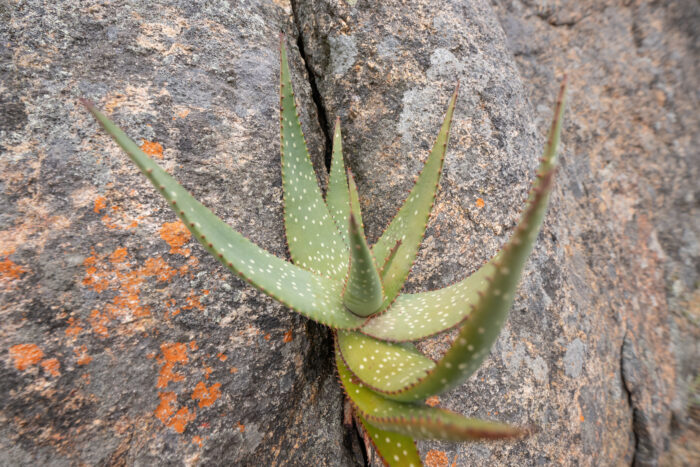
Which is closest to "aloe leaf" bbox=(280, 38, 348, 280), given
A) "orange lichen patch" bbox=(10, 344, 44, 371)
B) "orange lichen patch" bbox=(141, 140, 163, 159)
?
"orange lichen patch" bbox=(141, 140, 163, 159)

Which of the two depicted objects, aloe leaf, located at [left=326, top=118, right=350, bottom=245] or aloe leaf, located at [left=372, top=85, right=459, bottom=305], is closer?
aloe leaf, located at [left=372, top=85, right=459, bottom=305]

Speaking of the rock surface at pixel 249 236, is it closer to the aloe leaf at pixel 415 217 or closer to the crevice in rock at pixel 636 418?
the crevice in rock at pixel 636 418

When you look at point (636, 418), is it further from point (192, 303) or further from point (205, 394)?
point (192, 303)

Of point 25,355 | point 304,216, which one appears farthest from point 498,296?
point 25,355

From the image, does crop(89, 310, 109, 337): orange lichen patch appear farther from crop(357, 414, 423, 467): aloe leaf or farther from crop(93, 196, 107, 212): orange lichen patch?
crop(357, 414, 423, 467): aloe leaf

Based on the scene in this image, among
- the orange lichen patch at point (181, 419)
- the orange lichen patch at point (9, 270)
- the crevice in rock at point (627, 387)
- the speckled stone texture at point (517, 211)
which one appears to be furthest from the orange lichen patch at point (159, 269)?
the crevice in rock at point (627, 387)

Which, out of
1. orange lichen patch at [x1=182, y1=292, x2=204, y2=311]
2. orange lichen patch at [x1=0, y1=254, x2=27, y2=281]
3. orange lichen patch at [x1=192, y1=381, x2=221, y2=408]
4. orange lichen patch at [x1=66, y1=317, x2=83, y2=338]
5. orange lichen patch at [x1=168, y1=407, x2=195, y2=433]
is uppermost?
orange lichen patch at [x1=182, y1=292, x2=204, y2=311]

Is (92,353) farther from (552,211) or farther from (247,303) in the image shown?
(552,211)
